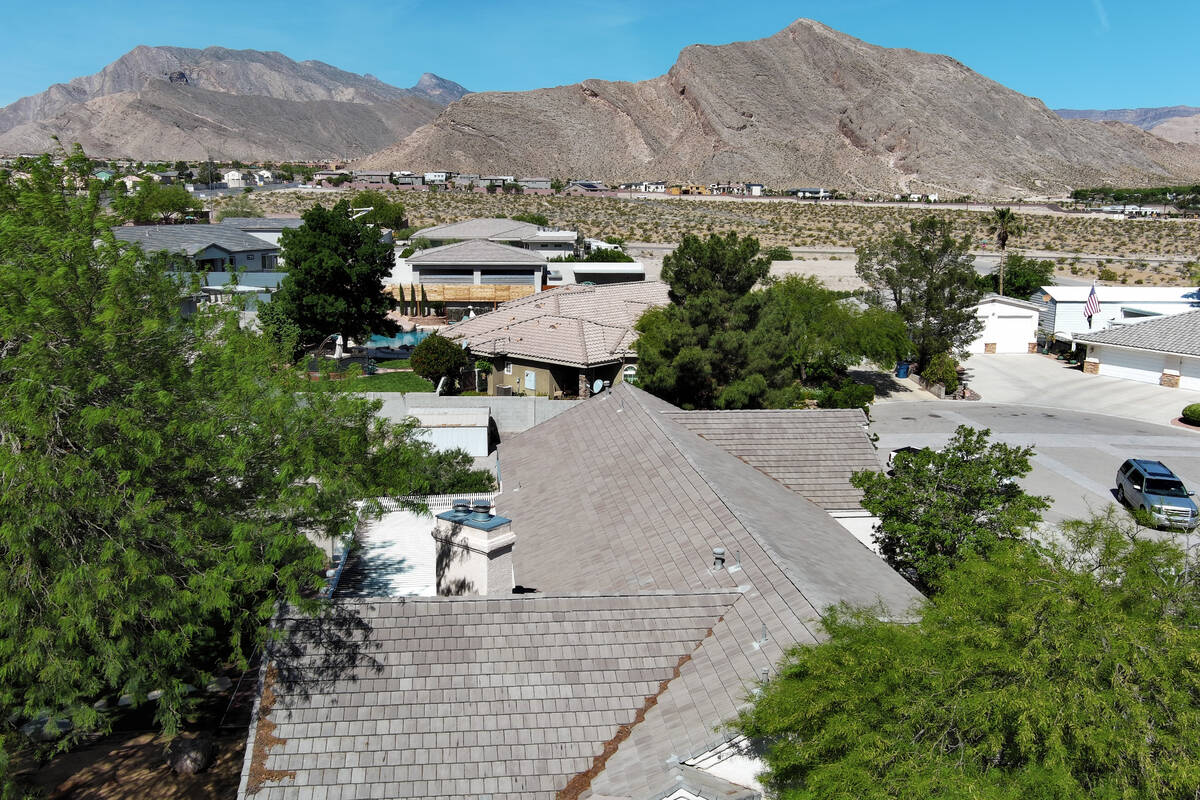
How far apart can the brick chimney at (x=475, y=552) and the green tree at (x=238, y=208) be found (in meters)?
82.4

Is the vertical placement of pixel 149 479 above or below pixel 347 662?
above

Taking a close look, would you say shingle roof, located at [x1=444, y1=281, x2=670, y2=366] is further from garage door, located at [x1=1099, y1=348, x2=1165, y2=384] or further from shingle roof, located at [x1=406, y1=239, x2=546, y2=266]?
garage door, located at [x1=1099, y1=348, x2=1165, y2=384]

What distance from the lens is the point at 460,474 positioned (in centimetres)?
2345

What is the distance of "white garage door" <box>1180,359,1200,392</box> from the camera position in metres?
39.1

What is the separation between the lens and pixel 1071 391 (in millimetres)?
40031

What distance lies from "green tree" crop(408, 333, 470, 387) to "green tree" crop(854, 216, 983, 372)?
19.4 m

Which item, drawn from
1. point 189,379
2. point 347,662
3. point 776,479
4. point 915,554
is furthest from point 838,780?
point 776,479

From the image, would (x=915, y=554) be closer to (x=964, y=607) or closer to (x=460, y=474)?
(x=964, y=607)

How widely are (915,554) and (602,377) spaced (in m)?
19.0

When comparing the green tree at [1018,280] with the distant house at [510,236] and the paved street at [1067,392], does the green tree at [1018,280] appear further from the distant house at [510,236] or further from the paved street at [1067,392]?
the distant house at [510,236]

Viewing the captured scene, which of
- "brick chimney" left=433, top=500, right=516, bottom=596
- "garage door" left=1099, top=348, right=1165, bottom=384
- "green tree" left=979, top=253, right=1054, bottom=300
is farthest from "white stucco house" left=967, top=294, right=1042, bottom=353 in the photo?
"brick chimney" left=433, top=500, right=516, bottom=596

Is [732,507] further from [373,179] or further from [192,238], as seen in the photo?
[373,179]

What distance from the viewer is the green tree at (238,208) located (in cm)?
8977

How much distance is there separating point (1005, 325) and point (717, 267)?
1020 inches
